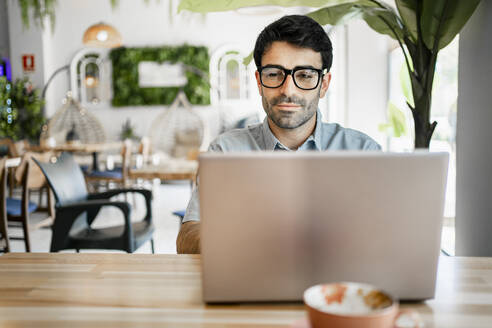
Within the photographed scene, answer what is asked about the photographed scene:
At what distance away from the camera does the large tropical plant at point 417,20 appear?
148 cm

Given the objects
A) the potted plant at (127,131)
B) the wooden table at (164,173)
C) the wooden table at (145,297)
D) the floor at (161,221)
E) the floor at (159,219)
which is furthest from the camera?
the potted plant at (127,131)

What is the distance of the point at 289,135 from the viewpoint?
5.42 feet

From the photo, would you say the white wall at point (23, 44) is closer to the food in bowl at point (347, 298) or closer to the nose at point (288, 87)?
the nose at point (288, 87)

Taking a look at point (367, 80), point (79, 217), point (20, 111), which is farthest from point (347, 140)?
point (20, 111)

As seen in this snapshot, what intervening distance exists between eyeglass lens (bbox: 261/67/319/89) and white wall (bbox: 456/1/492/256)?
0.52m

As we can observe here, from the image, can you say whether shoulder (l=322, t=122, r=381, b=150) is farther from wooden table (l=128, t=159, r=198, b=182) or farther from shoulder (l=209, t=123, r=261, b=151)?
wooden table (l=128, t=159, r=198, b=182)

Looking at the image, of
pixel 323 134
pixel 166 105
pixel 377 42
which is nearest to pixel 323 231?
pixel 323 134

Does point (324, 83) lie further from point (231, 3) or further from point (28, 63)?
point (28, 63)

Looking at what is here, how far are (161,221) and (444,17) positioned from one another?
445 centimetres

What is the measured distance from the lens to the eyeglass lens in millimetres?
1504

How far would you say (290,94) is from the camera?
1482 mm

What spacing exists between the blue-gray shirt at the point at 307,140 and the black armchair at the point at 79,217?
3.65 feet

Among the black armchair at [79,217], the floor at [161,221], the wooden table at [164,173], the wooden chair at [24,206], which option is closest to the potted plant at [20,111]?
the floor at [161,221]

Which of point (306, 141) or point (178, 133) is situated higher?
point (306, 141)
